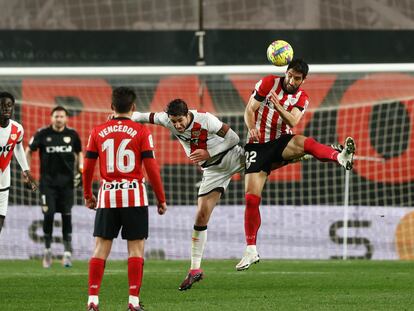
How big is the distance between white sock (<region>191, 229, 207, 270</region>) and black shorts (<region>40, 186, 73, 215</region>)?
4.16 metres

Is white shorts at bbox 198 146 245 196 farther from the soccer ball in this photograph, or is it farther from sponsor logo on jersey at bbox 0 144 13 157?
sponsor logo on jersey at bbox 0 144 13 157

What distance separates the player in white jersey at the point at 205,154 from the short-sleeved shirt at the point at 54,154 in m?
4.22

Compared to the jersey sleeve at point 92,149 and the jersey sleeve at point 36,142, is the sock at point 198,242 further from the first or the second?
the jersey sleeve at point 36,142

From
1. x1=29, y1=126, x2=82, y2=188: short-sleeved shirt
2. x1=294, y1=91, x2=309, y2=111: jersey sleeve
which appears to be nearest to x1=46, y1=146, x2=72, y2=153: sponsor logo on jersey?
x1=29, y1=126, x2=82, y2=188: short-sleeved shirt

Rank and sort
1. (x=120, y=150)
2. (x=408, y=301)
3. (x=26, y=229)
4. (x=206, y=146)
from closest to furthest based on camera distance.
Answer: (x=120, y=150), (x=408, y=301), (x=206, y=146), (x=26, y=229)

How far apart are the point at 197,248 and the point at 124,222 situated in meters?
2.75

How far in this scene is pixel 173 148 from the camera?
61.3 ft

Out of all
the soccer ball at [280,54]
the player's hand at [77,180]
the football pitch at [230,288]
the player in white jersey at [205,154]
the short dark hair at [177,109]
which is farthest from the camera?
the player's hand at [77,180]

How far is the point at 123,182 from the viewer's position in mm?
8836

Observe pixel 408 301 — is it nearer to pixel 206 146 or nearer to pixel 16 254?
pixel 206 146

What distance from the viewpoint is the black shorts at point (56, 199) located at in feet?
50.4

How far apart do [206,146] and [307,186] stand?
7.19 metres

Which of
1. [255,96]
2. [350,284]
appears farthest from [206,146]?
[350,284]

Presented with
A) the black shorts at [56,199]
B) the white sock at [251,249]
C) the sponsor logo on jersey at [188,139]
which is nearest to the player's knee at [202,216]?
the white sock at [251,249]
